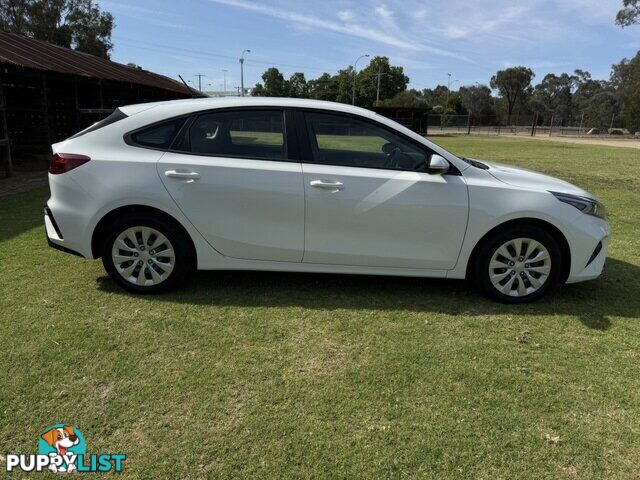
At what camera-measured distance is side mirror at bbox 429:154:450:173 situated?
12.9 feet

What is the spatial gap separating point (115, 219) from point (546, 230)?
3.68 metres

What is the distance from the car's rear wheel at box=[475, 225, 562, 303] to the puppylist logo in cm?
310

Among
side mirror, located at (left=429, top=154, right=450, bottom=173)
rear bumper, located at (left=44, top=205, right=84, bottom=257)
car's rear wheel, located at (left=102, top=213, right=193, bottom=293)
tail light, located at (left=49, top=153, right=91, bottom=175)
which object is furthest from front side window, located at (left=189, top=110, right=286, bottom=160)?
rear bumper, located at (left=44, top=205, right=84, bottom=257)

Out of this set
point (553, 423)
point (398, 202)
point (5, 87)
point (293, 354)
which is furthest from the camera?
point (5, 87)

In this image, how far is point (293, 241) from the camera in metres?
4.12

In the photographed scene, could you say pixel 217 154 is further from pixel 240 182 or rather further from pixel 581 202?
pixel 581 202

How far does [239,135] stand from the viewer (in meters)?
4.17

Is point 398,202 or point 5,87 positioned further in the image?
point 5,87

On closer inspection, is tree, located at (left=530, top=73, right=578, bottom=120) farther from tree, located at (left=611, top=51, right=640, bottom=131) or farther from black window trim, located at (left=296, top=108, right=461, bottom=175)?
black window trim, located at (left=296, top=108, right=461, bottom=175)

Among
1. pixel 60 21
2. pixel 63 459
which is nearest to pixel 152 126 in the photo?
pixel 63 459

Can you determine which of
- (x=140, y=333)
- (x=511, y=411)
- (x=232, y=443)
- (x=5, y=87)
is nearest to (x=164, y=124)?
(x=140, y=333)

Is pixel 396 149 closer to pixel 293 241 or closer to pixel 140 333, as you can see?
pixel 293 241

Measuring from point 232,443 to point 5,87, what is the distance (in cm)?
1736

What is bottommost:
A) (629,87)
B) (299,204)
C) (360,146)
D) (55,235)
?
(55,235)
